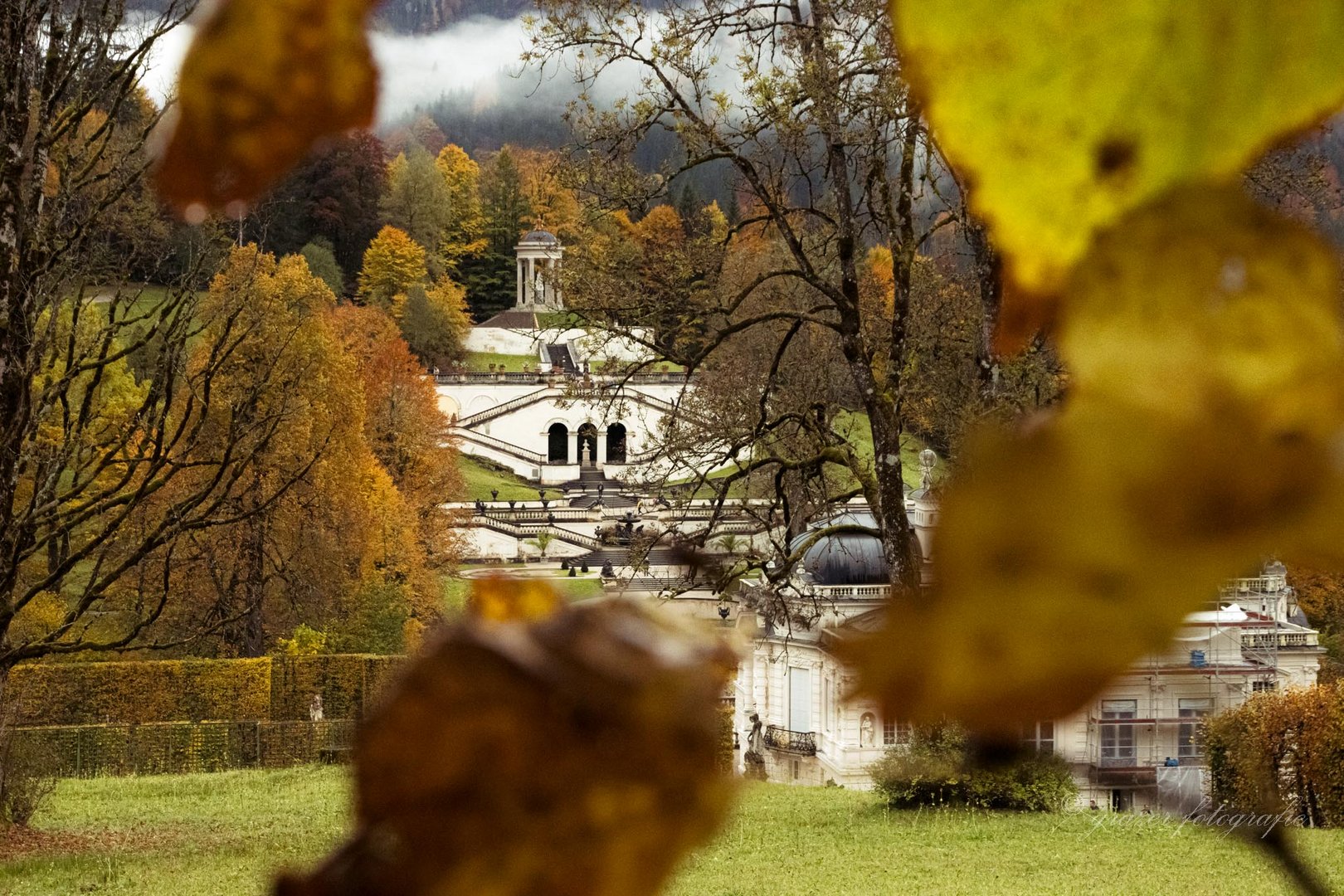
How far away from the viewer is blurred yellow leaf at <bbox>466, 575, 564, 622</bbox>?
3.2 inches

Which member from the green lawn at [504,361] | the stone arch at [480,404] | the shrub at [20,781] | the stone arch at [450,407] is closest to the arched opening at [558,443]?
the stone arch at [480,404]

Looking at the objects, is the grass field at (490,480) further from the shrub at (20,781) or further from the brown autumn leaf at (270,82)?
the brown autumn leaf at (270,82)

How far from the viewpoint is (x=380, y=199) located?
0.31 meters

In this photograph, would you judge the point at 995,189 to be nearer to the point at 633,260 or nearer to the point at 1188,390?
the point at 1188,390

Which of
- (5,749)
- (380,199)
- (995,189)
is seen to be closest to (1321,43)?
(995,189)

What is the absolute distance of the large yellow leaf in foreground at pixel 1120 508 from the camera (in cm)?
6

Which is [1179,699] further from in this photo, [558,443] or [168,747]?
[558,443]

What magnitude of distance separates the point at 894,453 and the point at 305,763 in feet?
20.1

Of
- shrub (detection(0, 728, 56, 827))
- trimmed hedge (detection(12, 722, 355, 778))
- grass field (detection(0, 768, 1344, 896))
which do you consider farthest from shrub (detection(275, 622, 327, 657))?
grass field (detection(0, 768, 1344, 896))

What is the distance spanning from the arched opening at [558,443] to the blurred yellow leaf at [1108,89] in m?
21.3

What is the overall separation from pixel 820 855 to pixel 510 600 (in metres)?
5.81

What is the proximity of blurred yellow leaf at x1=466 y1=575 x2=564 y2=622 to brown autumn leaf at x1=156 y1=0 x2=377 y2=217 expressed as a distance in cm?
4

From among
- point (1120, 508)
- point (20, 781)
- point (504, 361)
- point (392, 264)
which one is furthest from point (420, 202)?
point (504, 361)

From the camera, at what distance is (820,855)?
18.2 feet
